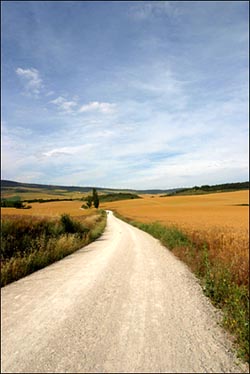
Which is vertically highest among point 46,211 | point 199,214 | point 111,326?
point 46,211

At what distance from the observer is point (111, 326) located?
5.54 meters

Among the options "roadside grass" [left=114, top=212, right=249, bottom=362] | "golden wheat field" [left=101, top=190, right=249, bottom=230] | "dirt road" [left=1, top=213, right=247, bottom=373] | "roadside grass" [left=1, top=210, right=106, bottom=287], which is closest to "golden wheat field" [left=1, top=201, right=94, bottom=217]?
"roadside grass" [left=1, top=210, right=106, bottom=287]

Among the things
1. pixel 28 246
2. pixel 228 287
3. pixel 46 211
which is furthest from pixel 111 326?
pixel 46 211

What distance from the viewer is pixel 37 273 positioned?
10258mm

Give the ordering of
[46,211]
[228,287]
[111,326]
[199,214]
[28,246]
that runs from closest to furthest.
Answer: [111,326] < [228,287] < [28,246] < [46,211] < [199,214]

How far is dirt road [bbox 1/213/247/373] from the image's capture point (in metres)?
4.33

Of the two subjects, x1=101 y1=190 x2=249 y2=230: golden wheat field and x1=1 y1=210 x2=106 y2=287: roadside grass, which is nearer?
x1=1 y1=210 x2=106 y2=287: roadside grass

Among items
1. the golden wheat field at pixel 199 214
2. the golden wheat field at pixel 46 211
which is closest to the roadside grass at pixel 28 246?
the golden wheat field at pixel 46 211

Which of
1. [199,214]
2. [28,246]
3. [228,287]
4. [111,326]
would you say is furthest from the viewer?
[199,214]

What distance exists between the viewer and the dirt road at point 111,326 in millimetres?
4332

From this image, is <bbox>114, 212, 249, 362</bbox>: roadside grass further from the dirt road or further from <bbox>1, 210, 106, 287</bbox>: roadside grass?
<bbox>1, 210, 106, 287</bbox>: roadside grass

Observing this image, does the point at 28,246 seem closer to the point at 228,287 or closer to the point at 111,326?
the point at 111,326

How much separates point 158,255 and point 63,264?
14.6ft

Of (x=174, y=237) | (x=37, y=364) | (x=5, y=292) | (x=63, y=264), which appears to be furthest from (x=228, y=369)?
(x=174, y=237)
